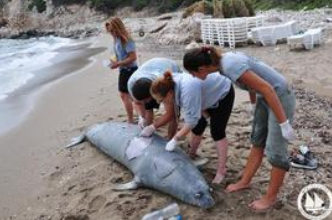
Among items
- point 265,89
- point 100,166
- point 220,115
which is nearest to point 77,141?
point 100,166

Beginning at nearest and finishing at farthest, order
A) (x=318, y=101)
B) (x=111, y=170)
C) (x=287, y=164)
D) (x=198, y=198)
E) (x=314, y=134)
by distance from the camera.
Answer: (x=287, y=164)
(x=198, y=198)
(x=111, y=170)
(x=314, y=134)
(x=318, y=101)

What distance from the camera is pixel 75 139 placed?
6.12 m

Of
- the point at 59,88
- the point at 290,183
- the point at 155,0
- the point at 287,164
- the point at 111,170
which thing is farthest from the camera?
the point at 155,0

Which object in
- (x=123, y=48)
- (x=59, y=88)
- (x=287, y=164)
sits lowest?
(x=59, y=88)

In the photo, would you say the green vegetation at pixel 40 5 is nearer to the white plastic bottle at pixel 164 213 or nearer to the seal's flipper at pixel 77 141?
the seal's flipper at pixel 77 141

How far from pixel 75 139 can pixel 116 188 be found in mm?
1875

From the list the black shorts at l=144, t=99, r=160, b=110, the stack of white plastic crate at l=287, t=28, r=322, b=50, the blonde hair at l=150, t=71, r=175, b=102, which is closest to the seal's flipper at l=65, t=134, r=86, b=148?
the black shorts at l=144, t=99, r=160, b=110

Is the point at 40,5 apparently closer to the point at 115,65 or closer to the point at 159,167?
the point at 115,65

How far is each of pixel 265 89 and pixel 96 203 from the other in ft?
6.72

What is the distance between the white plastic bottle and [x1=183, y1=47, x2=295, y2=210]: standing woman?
843 millimetres

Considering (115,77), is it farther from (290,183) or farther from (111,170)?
(290,183)

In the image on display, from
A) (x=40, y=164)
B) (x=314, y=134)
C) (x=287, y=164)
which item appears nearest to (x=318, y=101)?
(x=314, y=134)

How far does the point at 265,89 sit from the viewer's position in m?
3.30

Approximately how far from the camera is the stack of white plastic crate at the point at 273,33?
1270cm
